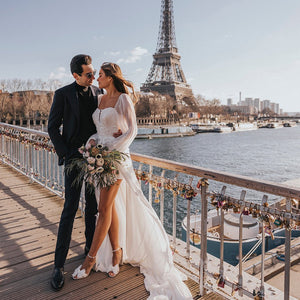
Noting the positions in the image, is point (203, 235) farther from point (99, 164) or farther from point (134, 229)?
point (99, 164)

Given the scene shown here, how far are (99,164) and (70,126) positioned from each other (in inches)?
20.3

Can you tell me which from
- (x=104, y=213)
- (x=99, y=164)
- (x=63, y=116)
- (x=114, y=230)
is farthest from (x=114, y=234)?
(x=63, y=116)

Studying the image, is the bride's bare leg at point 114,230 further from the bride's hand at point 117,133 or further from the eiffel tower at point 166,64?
the eiffel tower at point 166,64

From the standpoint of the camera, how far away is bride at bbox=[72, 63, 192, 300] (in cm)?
252

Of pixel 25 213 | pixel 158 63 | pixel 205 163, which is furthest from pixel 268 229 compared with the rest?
pixel 158 63

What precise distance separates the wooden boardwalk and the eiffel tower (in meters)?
76.0

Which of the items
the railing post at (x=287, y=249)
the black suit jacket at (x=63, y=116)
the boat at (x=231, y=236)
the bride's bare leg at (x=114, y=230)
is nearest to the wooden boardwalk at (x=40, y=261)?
the bride's bare leg at (x=114, y=230)

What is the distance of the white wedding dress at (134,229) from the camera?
250 cm

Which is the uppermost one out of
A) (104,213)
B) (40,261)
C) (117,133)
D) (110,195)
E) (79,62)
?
(79,62)

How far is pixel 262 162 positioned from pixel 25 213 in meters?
31.1

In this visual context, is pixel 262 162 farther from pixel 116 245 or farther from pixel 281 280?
pixel 116 245

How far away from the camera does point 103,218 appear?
2.66 meters

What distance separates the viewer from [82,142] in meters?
2.74

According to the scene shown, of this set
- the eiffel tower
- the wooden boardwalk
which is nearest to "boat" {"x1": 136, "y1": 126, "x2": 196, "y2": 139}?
the eiffel tower
